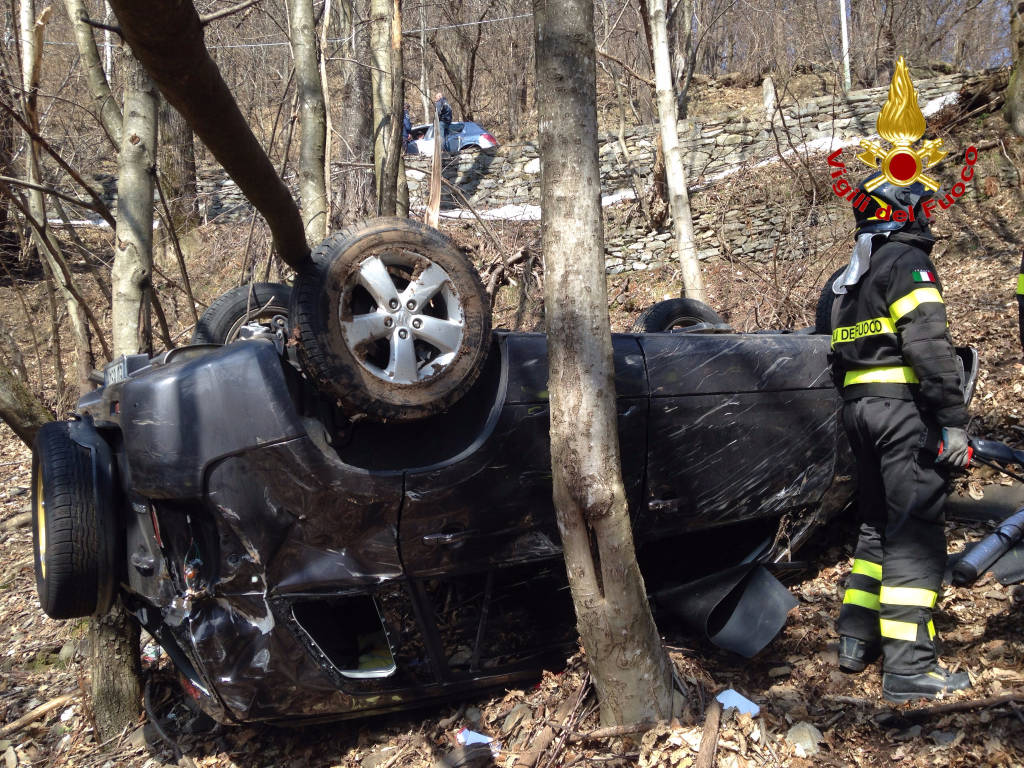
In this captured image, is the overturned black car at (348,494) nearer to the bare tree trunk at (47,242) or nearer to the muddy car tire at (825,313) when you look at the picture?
the muddy car tire at (825,313)

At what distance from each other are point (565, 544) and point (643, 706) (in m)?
0.68

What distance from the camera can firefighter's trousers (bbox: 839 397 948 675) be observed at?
3.04 metres

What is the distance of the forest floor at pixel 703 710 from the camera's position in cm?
270

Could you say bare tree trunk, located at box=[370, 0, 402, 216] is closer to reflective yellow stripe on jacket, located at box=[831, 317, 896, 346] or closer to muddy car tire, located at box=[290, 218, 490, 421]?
muddy car tire, located at box=[290, 218, 490, 421]

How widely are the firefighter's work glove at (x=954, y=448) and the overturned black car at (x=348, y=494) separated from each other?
99cm

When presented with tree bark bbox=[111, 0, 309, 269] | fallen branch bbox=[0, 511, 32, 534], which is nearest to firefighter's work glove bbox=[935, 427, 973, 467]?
tree bark bbox=[111, 0, 309, 269]

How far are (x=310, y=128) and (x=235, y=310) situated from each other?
10.9 feet

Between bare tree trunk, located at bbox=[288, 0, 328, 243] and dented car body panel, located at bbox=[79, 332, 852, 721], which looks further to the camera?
bare tree trunk, located at bbox=[288, 0, 328, 243]

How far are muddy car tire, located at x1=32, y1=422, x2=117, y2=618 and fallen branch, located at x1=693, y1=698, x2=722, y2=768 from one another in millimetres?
2269

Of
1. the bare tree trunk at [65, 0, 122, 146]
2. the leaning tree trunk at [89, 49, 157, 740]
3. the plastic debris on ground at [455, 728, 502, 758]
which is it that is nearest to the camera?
the plastic debris on ground at [455, 728, 502, 758]

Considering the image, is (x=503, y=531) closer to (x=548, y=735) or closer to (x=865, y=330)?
(x=548, y=735)

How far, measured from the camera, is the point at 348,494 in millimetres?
2777

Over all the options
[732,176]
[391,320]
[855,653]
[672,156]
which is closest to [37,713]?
[391,320]

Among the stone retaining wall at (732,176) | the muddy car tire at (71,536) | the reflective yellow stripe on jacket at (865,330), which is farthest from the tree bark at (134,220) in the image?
the stone retaining wall at (732,176)
